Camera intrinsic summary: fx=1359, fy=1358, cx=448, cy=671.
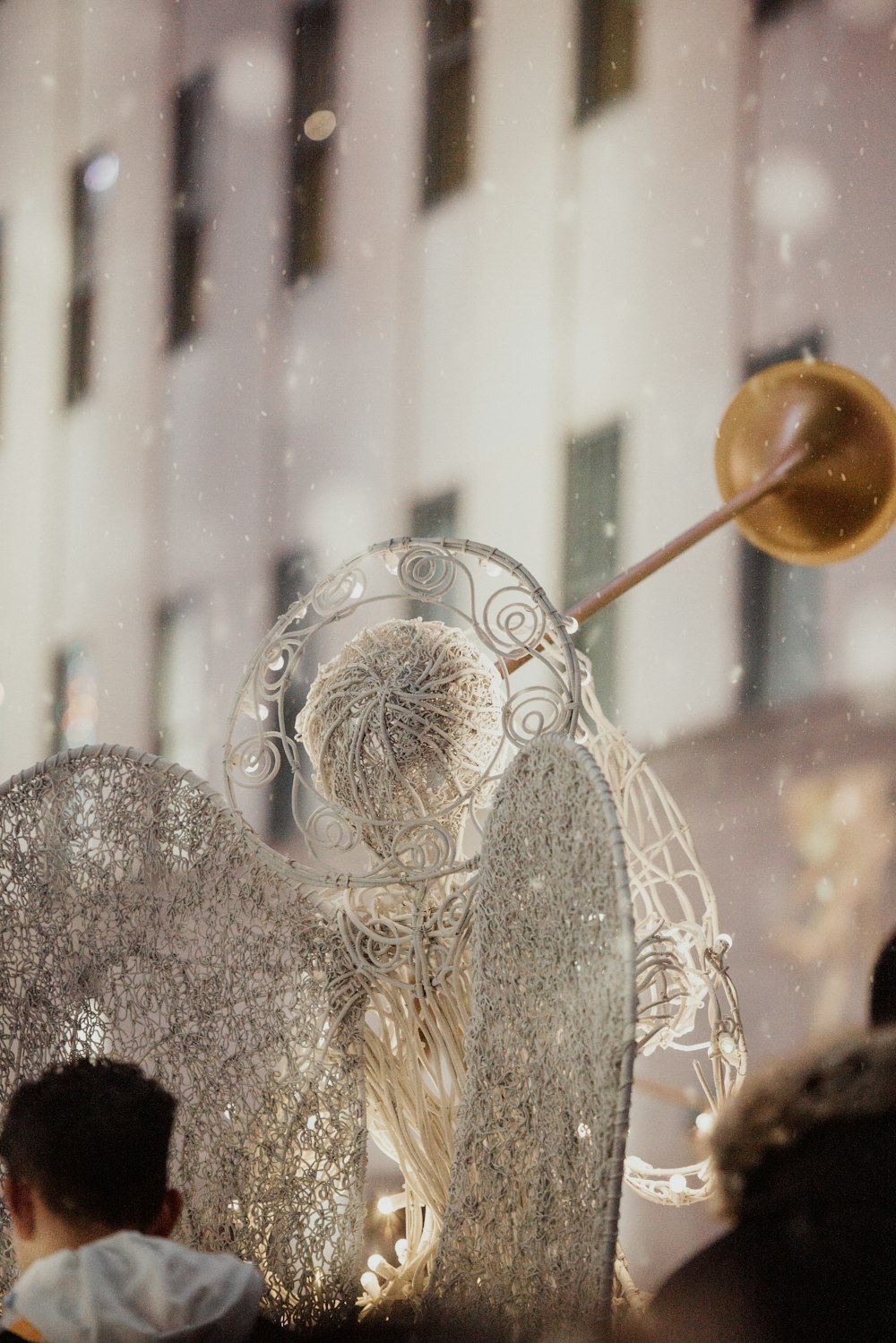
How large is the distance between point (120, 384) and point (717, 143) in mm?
1337

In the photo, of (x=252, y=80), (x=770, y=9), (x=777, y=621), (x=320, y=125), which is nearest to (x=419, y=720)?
(x=777, y=621)

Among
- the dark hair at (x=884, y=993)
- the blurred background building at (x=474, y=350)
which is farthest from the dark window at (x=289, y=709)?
the dark hair at (x=884, y=993)

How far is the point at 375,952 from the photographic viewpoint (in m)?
1.34

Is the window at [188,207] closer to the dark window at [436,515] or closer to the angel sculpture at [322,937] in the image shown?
the dark window at [436,515]

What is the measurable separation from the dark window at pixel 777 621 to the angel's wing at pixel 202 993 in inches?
34.1

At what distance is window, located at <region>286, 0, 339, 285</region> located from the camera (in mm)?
2621

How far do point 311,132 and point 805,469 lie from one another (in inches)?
58.0

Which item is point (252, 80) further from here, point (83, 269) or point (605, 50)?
point (605, 50)

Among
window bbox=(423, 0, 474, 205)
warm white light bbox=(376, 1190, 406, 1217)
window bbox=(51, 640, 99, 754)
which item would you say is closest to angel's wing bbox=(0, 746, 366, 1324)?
warm white light bbox=(376, 1190, 406, 1217)

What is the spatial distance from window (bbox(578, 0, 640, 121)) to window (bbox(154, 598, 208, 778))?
1207 millimetres

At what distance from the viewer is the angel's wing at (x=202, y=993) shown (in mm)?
1314

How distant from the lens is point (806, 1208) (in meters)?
0.71

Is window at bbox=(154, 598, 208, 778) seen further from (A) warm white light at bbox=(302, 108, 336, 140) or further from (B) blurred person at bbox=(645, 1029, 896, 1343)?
(B) blurred person at bbox=(645, 1029, 896, 1343)

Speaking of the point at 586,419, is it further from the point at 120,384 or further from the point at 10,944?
the point at 10,944
